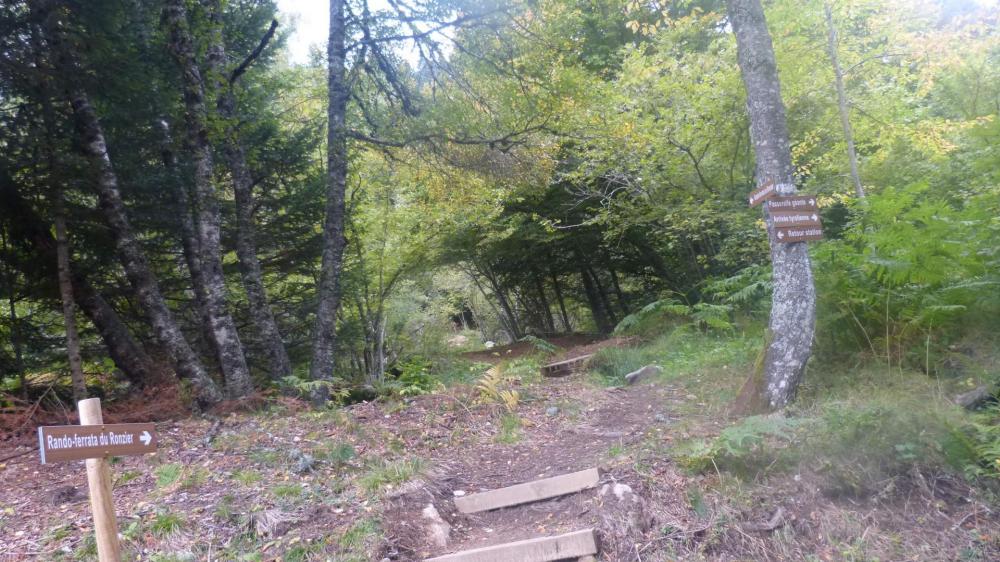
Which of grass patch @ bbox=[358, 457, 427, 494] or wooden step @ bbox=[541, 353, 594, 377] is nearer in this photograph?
grass patch @ bbox=[358, 457, 427, 494]

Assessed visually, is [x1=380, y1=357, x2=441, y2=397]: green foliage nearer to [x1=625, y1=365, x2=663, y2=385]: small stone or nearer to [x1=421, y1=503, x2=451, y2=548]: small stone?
[x1=625, y1=365, x2=663, y2=385]: small stone

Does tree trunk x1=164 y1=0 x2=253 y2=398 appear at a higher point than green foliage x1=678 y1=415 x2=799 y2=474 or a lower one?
higher

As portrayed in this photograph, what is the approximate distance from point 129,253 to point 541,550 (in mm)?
6209

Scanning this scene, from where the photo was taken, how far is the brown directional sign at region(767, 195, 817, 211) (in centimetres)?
521

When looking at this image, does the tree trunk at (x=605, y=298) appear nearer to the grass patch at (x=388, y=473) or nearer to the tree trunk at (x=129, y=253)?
the tree trunk at (x=129, y=253)

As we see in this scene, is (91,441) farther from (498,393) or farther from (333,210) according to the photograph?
(333,210)

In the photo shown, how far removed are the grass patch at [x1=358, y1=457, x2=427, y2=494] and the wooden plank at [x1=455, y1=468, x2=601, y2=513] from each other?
1.68 ft

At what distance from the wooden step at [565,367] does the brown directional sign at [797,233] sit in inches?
221

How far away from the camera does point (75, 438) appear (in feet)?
9.74

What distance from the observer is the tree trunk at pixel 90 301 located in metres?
7.56

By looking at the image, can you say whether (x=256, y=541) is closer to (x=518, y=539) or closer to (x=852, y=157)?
(x=518, y=539)

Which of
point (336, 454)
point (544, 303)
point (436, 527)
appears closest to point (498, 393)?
point (336, 454)

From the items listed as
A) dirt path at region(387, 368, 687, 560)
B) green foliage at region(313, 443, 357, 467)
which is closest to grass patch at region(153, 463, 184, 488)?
green foliage at region(313, 443, 357, 467)

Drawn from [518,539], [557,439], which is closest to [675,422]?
[557,439]
